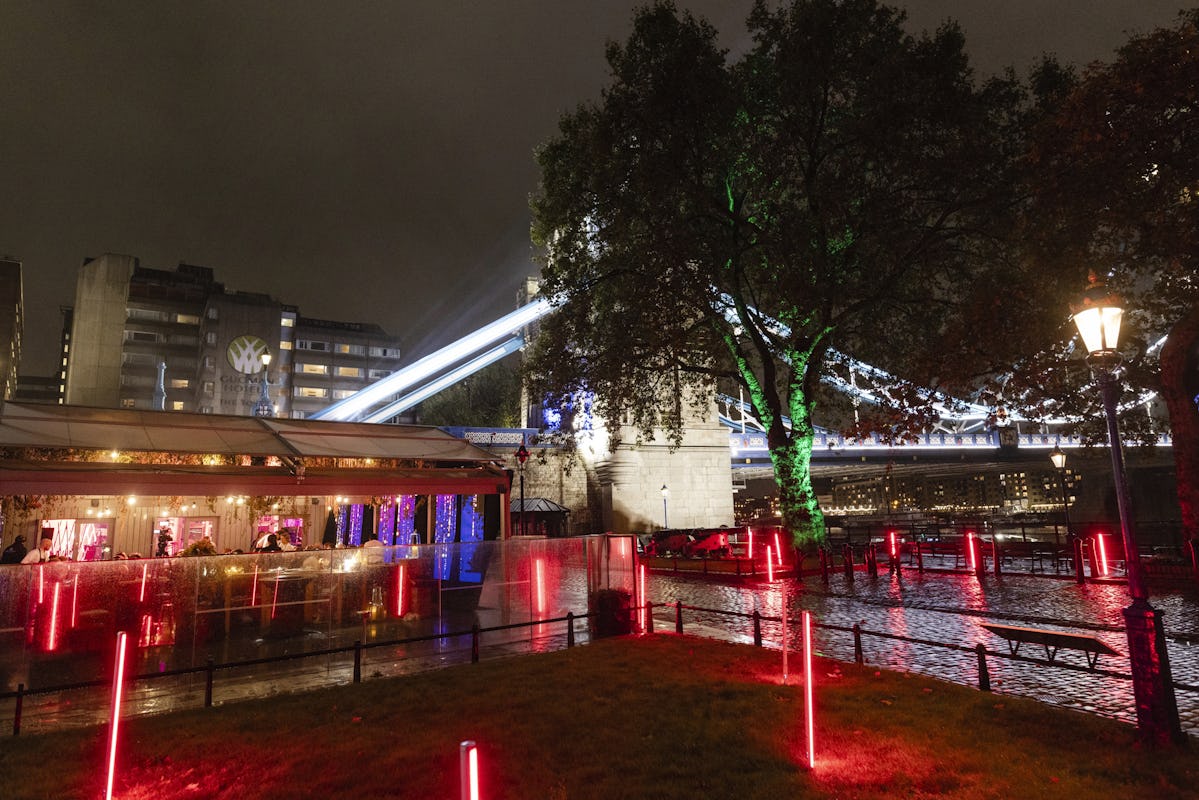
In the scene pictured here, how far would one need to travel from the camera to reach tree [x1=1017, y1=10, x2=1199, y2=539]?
44.7ft

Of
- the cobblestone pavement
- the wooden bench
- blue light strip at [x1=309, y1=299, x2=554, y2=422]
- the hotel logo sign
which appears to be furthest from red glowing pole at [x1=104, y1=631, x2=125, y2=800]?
blue light strip at [x1=309, y1=299, x2=554, y2=422]

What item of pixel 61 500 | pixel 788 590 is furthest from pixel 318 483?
pixel 788 590

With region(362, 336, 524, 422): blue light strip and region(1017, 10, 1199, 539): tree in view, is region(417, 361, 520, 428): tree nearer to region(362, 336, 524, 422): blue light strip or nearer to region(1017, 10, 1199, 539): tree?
region(362, 336, 524, 422): blue light strip

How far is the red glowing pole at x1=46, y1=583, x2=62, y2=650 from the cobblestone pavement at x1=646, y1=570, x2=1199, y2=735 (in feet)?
30.5

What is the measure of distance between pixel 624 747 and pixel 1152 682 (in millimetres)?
4659

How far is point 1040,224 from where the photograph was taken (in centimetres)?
1783

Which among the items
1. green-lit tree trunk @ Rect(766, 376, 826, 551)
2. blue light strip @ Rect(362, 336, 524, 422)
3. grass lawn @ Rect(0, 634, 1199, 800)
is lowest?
grass lawn @ Rect(0, 634, 1199, 800)

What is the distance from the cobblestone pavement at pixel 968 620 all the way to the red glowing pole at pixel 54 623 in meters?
9.29

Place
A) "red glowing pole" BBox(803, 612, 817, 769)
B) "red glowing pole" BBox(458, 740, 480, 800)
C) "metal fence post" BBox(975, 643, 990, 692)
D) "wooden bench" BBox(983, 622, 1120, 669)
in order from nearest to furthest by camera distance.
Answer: "red glowing pole" BBox(458, 740, 480, 800) < "red glowing pole" BBox(803, 612, 817, 769) < "wooden bench" BBox(983, 622, 1120, 669) < "metal fence post" BBox(975, 643, 990, 692)

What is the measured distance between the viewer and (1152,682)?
624cm

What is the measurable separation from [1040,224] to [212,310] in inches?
3284

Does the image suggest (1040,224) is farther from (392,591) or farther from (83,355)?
(83,355)

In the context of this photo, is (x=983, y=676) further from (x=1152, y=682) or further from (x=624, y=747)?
(x=624, y=747)

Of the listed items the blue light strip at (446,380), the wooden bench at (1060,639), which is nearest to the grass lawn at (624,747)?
the wooden bench at (1060,639)
